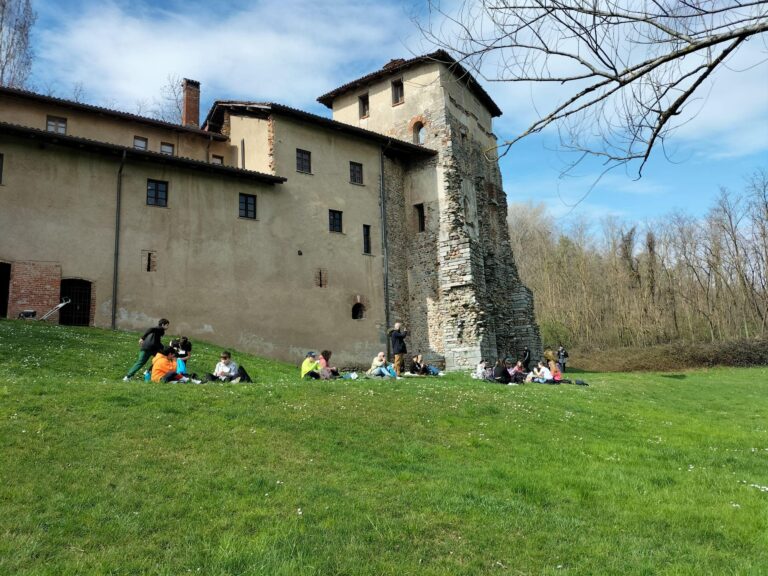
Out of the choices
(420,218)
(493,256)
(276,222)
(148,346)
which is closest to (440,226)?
(420,218)

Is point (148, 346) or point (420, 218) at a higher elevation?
point (420, 218)

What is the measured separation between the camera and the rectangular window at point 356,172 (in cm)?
3006

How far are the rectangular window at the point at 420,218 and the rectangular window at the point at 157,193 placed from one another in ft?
43.9

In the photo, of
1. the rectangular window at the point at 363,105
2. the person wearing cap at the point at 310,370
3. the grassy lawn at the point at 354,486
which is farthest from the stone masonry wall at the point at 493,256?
the grassy lawn at the point at 354,486

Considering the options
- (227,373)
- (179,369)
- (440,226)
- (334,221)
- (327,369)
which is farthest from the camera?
(440,226)

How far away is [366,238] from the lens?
30.0 meters

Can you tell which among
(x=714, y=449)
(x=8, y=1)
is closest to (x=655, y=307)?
(x=714, y=449)

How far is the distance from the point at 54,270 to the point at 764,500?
71.1 feet

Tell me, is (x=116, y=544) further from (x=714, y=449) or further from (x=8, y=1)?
(x=8, y=1)

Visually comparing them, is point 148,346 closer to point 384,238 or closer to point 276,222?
point 276,222

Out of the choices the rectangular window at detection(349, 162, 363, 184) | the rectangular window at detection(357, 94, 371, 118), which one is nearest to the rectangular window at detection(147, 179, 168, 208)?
the rectangular window at detection(349, 162, 363, 184)

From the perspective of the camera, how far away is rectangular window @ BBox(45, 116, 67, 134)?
88.1 feet

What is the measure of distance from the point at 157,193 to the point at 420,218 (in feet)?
45.5

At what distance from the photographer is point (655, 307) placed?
42.9 meters
